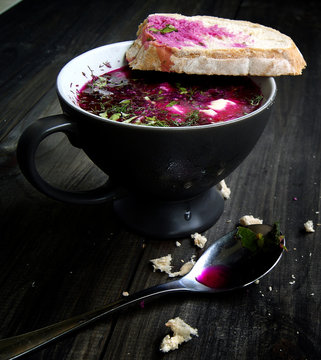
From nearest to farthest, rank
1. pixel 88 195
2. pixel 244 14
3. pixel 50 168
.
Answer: pixel 88 195 → pixel 50 168 → pixel 244 14

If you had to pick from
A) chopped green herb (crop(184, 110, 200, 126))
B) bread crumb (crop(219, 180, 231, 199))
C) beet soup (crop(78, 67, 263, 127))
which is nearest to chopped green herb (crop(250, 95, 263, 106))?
beet soup (crop(78, 67, 263, 127))

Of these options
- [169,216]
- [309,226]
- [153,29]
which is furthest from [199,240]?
[153,29]

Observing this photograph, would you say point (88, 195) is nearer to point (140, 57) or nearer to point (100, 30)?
point (140, 57)

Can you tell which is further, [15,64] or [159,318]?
[15,64]

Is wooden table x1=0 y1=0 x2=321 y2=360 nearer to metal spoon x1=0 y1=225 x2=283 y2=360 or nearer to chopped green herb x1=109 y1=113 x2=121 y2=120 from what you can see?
metal spoon x1=0 y1=225 x2=283 y2=360

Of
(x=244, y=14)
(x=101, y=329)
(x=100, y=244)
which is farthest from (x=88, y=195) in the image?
(x=244, y=14)

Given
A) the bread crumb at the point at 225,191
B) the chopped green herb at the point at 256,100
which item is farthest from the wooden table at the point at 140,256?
the chopped green herb at the point at 256,100
